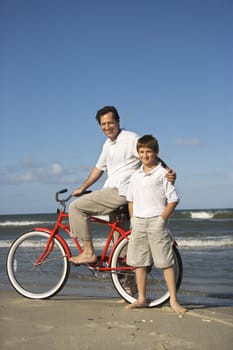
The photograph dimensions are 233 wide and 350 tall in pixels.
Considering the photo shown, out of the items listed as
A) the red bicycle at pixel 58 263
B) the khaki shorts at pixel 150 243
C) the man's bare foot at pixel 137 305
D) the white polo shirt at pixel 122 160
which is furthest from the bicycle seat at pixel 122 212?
the man's bare foot at pixel 137 305

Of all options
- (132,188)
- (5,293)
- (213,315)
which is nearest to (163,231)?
(132,188)

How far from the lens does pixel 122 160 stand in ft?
15.0

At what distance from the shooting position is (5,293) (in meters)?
5.25

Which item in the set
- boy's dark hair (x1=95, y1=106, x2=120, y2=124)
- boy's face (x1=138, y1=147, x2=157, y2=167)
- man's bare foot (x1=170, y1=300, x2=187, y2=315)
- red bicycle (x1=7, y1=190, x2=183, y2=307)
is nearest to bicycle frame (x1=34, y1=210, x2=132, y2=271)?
red bicycle (x1=7, y1=190, x2=183, y2=307)

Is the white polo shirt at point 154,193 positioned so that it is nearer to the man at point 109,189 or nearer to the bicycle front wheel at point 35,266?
the man at point 109,189

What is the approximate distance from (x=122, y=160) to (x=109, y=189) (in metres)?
0.32

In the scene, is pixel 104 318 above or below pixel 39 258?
below

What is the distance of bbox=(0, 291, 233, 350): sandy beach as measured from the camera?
3.19m

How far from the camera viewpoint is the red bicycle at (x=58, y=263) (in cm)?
456

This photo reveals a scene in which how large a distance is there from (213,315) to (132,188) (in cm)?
135

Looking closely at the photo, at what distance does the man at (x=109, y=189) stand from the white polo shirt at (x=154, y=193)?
0.99 feet

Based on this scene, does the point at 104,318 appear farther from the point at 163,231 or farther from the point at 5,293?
the point at 5,293

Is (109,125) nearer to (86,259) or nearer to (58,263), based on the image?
(86,259)

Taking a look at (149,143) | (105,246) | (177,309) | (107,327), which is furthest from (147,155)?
(107,327)
